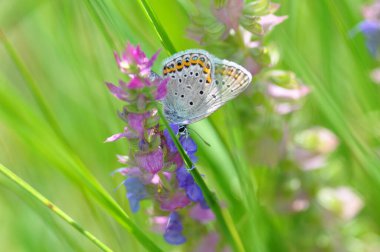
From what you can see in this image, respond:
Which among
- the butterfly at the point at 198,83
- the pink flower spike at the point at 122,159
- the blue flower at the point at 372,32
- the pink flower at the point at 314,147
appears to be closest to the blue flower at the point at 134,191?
the pink flower spike at the point at 122,159

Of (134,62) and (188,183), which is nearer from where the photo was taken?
(134,62)

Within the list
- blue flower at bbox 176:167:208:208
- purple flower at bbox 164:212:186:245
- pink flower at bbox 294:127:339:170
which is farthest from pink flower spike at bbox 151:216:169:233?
pink flower at bbox 294:127:339:170

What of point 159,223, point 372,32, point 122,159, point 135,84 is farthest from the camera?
point 372,32

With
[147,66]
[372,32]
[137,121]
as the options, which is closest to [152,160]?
[137,121]

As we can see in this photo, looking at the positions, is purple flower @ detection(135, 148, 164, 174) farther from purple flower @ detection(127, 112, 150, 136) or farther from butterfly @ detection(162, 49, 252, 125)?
butterfly @ detection(162, 49, 252, 125)

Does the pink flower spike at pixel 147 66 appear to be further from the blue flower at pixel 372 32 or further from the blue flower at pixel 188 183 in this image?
the blue flower at pixel 372 32

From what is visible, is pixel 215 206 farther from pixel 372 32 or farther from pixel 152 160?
pixel 372 32

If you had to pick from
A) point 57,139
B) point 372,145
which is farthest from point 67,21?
point 372,145
